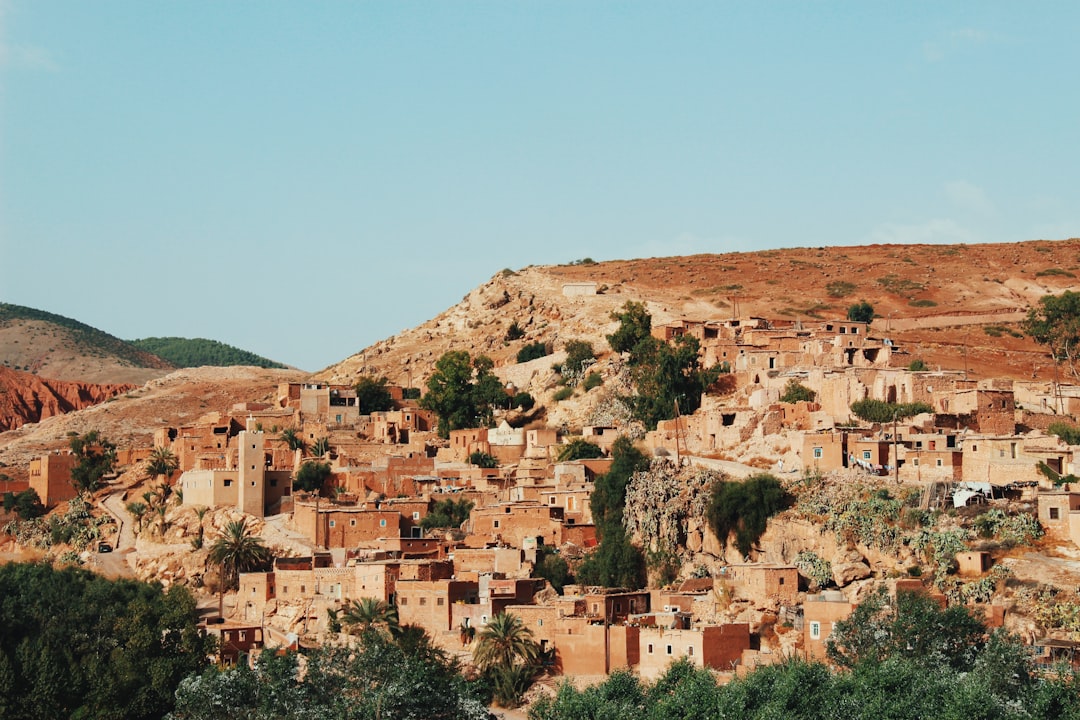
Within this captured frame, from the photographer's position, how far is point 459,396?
211 ft

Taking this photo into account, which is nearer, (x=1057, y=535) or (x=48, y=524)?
(x=1057, y=535)

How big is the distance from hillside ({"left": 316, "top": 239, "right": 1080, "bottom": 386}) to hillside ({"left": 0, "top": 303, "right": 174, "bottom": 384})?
181ft

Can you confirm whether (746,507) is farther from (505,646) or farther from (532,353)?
(532,353)

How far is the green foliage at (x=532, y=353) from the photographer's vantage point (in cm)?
7219

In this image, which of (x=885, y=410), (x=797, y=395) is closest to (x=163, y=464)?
(x=797, y=395)

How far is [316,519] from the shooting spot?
5072 centimetres

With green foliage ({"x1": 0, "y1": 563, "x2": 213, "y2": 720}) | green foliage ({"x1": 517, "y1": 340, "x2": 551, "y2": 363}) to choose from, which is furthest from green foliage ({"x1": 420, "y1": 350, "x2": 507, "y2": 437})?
green foliage ({"x1": 0, "y1": 563, "x2": 213, "y2": 720})

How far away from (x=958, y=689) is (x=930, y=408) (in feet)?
54.4

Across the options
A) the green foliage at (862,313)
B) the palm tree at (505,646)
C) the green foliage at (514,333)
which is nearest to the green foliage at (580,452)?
the palm tree at (505,646)

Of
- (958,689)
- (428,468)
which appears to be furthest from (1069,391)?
(958,689)

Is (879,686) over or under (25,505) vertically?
under

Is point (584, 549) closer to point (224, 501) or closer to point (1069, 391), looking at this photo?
point (224, 501)

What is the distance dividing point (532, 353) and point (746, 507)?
27351mm

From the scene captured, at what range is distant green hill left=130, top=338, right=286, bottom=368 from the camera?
182 metres
